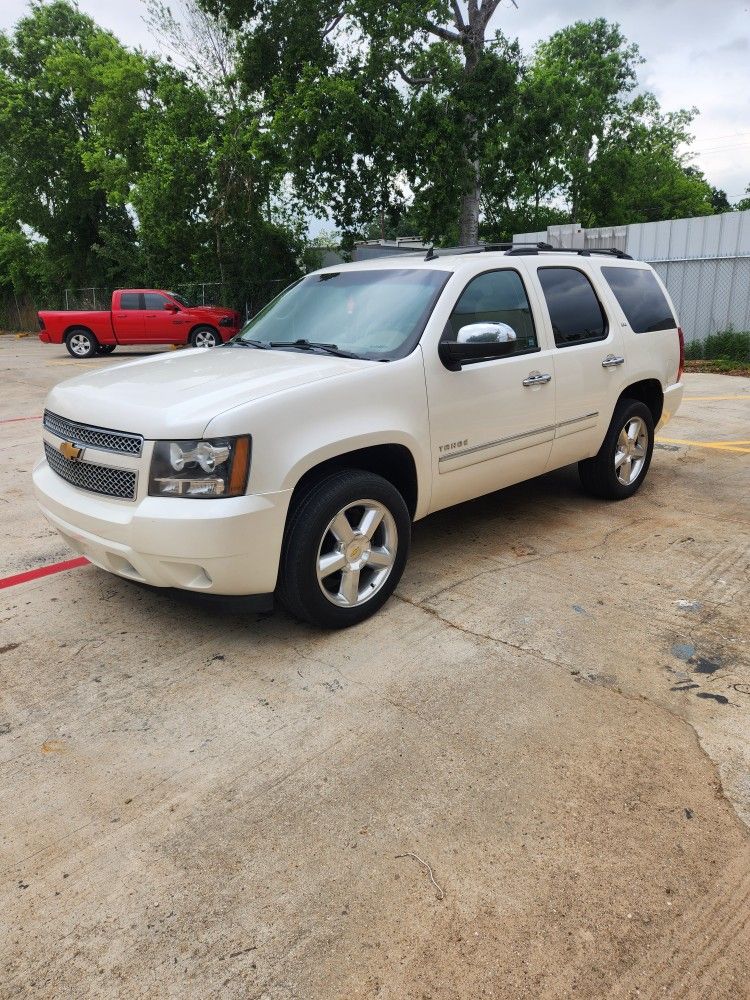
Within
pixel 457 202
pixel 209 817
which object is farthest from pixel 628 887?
pixel 457 202

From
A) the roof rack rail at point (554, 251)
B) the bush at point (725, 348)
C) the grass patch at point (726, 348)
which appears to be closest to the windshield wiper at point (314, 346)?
the roof rack rail at point (554, 251)

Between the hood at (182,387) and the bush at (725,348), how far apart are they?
532 inches

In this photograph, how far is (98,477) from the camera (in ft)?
11.7

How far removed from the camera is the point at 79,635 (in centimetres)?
380

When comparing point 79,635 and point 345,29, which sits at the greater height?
point 345,29

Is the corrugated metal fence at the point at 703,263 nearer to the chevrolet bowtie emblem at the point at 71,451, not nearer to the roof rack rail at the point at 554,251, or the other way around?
the roof rack rail at the point at 554,251

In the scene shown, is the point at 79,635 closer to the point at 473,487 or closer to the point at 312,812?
the point at 312,812

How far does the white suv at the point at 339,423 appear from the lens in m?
3.28

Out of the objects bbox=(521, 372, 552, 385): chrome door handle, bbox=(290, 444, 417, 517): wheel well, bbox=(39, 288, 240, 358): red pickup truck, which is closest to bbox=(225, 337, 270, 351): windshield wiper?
bbox=(290, 444, 417, 517): wheel well

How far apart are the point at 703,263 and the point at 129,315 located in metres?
13.8

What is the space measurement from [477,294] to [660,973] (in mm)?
3419

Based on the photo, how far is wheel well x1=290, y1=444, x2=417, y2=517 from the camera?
3.61m

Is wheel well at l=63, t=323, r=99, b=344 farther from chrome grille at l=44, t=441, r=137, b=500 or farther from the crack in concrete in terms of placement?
the crack in concrete

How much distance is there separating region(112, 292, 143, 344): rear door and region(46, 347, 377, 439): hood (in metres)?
16.6
